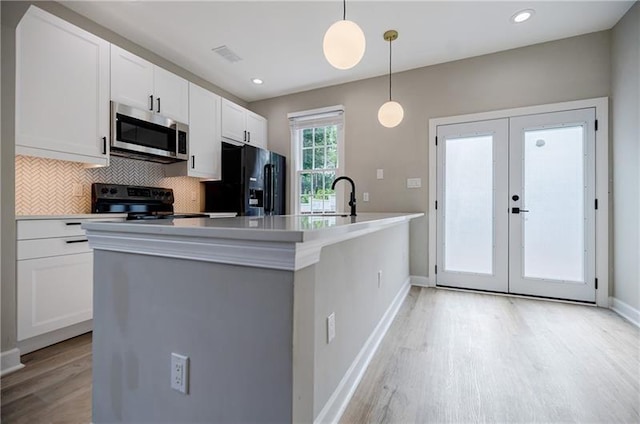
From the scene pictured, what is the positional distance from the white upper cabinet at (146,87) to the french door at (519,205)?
3.10 meters

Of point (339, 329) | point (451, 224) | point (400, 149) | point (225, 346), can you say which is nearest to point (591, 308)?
point (451, 224)

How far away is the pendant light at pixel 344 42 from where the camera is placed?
1.77 metres

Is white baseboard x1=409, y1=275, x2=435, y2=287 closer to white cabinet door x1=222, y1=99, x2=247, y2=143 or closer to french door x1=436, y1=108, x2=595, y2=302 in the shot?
french door x1=436, y1=108, x2=595, y2=302

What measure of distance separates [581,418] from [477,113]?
3.02 m

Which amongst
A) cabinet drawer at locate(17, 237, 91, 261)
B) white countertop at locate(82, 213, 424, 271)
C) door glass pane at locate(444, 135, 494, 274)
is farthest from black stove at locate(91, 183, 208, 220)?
door glass pane at locate(444, 135, 494, 274)

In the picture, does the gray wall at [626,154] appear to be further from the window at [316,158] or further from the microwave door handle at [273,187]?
the microwave door handle at [273,187]

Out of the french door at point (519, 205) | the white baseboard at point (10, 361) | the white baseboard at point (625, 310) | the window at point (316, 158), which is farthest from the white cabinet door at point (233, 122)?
the white baseboard at point (625, 310)

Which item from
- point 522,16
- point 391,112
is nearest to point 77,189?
point 391,112

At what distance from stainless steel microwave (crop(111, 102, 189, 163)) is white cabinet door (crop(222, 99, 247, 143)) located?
68 cm

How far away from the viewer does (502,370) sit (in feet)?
5.56

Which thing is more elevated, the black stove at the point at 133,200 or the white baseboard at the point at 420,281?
the black stove at the point at 133,200

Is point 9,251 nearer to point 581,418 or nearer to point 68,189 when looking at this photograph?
point 68,189

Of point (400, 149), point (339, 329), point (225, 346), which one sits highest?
point (400, 149)

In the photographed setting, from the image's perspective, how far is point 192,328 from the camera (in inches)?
36.8
